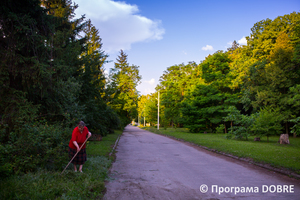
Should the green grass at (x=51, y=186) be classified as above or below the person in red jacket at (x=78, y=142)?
below

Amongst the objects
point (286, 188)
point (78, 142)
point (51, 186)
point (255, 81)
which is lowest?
point (286, 188)

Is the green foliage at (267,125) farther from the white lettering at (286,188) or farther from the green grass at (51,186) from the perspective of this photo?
the green grass at (51,186)

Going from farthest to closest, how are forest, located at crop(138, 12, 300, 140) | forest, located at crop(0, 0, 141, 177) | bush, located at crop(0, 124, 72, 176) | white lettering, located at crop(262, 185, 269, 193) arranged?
1. forest, located at crop(138, 12, 300, 140)
2. forest, located at crop(0, 0, 141, 177)
3. bush, located at crop(0, 124, 72, 176)
4. white lettering, located at crop(262, 185, 269, 193)

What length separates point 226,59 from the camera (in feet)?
121

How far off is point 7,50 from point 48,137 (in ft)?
10.4

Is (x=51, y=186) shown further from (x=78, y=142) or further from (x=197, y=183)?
(x=197, y=183)

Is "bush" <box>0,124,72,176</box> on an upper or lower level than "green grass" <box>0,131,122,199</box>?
upper

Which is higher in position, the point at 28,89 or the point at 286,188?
the point at 28,89

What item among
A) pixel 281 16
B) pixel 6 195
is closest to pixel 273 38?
pixel 281 16

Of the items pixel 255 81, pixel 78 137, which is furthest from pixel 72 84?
pixel 255 81

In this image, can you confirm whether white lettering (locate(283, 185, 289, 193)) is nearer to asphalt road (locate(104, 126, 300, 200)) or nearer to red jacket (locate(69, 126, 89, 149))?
asphalt road (locate(104, 126, 300, 200))

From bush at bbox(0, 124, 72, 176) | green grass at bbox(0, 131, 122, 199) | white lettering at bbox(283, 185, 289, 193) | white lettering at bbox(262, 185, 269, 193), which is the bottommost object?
white lettering at bbox(283, 185, 289, 193)

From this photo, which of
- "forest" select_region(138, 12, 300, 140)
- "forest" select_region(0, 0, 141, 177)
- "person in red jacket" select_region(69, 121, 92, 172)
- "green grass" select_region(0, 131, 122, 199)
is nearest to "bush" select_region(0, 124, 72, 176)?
"forest" select_region(0, 0, 141, 177)

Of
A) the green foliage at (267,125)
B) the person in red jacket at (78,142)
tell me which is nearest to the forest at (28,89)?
the person in red jacket at (78,142)
